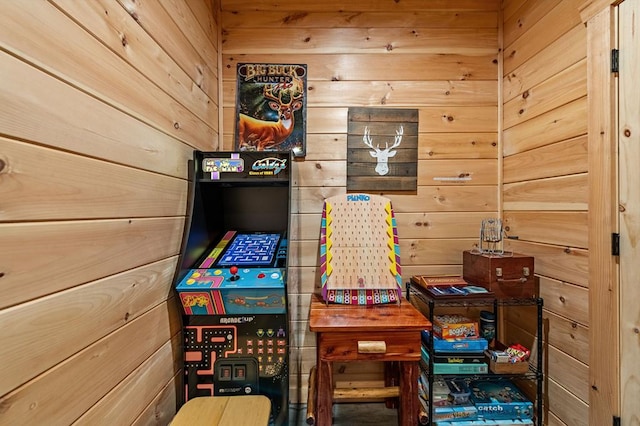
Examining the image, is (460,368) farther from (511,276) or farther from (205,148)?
(205,148)

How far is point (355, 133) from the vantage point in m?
1.91

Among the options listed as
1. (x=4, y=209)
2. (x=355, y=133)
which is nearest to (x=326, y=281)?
(x=355, y=133)

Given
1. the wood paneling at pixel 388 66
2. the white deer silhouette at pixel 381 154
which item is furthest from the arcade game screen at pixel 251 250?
the wood paneling at pixel 388 66

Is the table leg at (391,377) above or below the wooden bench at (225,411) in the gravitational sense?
below

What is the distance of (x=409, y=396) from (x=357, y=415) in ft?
2.04

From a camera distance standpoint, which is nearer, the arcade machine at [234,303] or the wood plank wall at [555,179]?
the arcade machine at [234,303]

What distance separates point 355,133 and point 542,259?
51.2 inches

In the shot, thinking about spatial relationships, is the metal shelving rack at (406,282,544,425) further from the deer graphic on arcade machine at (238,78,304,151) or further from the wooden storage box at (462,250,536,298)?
the deer graphic on arcade machine at (238,78,304,151)

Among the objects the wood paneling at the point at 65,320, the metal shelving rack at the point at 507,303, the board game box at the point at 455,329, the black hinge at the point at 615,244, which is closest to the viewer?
the wood paneling at the point at 65,320

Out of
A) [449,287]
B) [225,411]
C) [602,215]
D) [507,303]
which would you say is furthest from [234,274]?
[602,215]

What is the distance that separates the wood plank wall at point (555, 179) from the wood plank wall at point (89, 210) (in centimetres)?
190

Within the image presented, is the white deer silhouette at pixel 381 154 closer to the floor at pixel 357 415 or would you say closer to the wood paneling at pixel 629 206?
the wood paneling at pixel 629 206

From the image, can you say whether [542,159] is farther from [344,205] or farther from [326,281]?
[326,281]

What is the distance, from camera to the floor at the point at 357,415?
1735 millimetres
